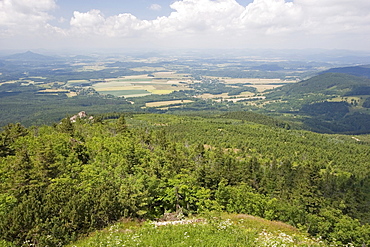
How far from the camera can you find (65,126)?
260ft

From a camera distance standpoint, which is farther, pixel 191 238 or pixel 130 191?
pixel 130 191

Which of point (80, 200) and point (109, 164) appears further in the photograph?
point (109, 164)

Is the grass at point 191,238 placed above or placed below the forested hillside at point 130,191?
above

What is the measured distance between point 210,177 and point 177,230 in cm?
2915

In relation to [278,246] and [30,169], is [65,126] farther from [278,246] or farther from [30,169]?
[278,246]

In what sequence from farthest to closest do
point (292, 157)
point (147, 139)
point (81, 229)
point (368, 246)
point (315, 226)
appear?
point (292, 157)
point (147, 139)
point (315, 226)
point (368, 246)
point (81, 229)

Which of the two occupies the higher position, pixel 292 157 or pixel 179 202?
pixel 179 202

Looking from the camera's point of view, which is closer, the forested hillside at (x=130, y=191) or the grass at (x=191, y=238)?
the grass at (x=191, y=238)

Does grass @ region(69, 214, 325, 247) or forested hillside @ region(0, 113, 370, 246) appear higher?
grass @ region(69, 214, 325, 247)

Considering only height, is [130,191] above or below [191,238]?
below

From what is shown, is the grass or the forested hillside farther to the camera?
the forested hillside

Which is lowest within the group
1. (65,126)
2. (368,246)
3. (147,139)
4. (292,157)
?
(292,157)

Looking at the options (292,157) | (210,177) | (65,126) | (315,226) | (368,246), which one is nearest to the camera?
(368,246)

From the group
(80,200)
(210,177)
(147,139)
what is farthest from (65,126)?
(80,200)
